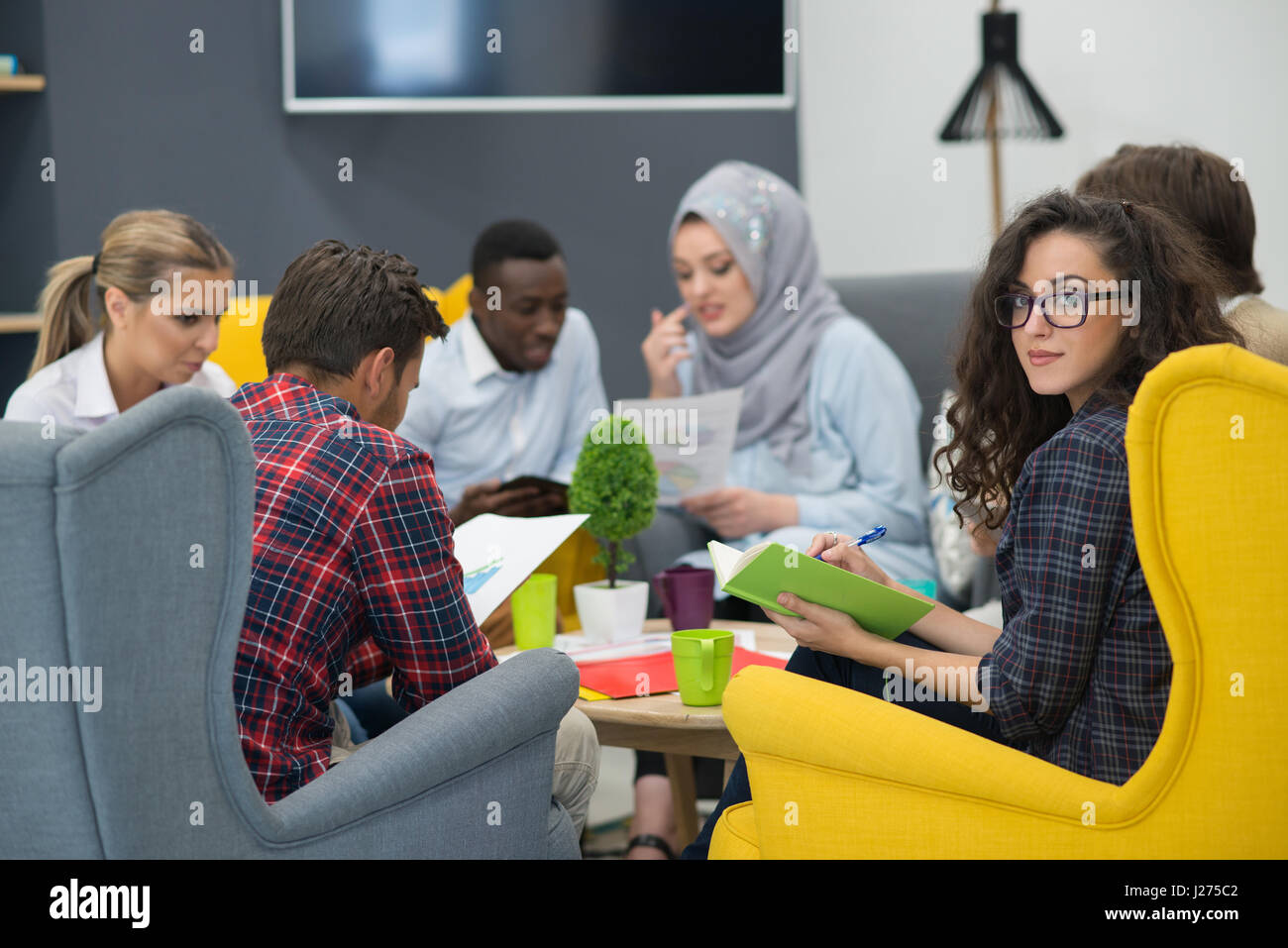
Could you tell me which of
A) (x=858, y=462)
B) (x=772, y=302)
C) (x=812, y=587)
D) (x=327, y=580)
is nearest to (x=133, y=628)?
(x=327, y=580)

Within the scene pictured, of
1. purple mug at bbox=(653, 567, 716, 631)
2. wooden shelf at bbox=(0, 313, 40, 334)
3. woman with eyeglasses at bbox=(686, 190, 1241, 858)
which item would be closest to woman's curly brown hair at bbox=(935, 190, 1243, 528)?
woman with eyeglasses at bbox=(686, 190, 1241, 858)

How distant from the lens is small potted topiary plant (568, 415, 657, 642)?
220 cm

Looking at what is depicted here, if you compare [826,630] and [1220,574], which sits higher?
[1220,574]

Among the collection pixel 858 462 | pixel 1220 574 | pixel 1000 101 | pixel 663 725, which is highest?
pixel 1000 101

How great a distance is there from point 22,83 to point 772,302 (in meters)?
2.00

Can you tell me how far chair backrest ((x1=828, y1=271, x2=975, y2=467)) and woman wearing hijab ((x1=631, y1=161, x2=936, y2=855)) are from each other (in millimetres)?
180

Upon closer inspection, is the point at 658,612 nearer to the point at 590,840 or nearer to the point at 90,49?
the point at 590,840

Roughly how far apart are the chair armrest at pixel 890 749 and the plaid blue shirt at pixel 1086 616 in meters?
0.06

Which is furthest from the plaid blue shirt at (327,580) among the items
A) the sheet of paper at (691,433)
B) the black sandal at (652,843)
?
the sheet of paper at (691,433)

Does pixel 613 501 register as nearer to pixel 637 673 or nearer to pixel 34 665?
pixel 637 673

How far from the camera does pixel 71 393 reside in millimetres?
2516

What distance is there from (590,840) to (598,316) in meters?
1.99

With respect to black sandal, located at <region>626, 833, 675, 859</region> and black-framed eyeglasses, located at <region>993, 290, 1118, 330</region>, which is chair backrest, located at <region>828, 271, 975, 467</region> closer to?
black sandal, located at <region>626, 833, 675, 859</region>
